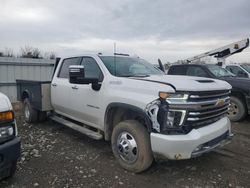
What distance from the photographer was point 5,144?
3.36 metres

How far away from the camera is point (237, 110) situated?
793 cm

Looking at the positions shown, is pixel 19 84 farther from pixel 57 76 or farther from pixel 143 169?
pixel 143 169

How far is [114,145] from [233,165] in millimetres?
2040

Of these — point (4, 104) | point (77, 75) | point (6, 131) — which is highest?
point (77, 75)

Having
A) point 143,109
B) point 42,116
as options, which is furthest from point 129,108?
point 42,116

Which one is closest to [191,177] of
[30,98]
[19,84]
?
[30,98]

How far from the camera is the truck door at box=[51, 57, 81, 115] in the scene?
601 centimetres

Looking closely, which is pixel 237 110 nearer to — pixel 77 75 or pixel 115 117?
pixel 115 117

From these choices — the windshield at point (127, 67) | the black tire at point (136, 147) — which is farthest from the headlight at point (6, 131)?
the windshield at point (127, 67)

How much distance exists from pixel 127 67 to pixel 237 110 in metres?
4.23

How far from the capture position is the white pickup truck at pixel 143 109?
3736 millimetres

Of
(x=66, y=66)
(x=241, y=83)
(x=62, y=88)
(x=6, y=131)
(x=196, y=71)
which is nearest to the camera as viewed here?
(x=6, y=131)

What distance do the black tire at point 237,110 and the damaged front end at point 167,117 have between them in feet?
15.4

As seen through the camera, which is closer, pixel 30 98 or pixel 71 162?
pixel 71 162
